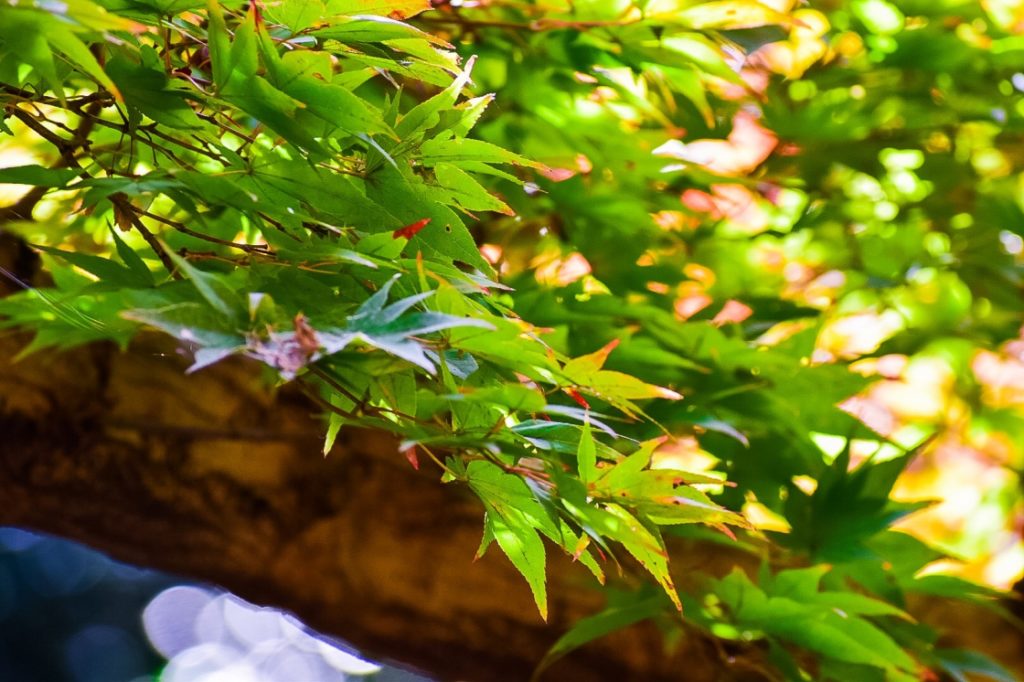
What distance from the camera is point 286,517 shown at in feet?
2.75

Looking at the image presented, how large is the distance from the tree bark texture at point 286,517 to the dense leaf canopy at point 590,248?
56mm

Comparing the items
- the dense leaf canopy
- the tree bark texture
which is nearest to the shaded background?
the tree bark texture

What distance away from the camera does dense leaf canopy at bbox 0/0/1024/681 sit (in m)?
0.41

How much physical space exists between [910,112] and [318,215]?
898mm

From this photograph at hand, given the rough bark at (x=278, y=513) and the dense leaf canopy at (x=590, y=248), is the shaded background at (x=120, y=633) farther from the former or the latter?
the dense leaf canopy at (x=590, y=248)

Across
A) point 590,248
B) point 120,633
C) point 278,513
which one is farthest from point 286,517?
point 120,633

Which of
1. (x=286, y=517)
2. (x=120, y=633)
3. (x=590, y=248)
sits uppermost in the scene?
(x=590, y=248)

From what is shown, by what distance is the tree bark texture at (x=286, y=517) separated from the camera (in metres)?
0.78

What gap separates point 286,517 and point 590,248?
0.38 metres

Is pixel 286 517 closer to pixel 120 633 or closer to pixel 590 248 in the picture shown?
pixel 590 248

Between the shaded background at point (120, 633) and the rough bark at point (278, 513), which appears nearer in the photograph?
the rough bark at point (278, 513)

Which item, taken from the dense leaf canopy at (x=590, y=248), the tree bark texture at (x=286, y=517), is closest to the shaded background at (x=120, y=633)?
the tree bark texture at (x=286, y=517)

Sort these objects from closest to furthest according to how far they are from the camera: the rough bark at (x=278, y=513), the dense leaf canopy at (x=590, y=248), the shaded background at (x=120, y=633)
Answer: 1. the dense leaf canopy at (x=590, y=248)
2. the rough bark at (x=278, y=513)
3. the shaded background at (x=120, y=633)

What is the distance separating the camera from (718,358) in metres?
0.77
